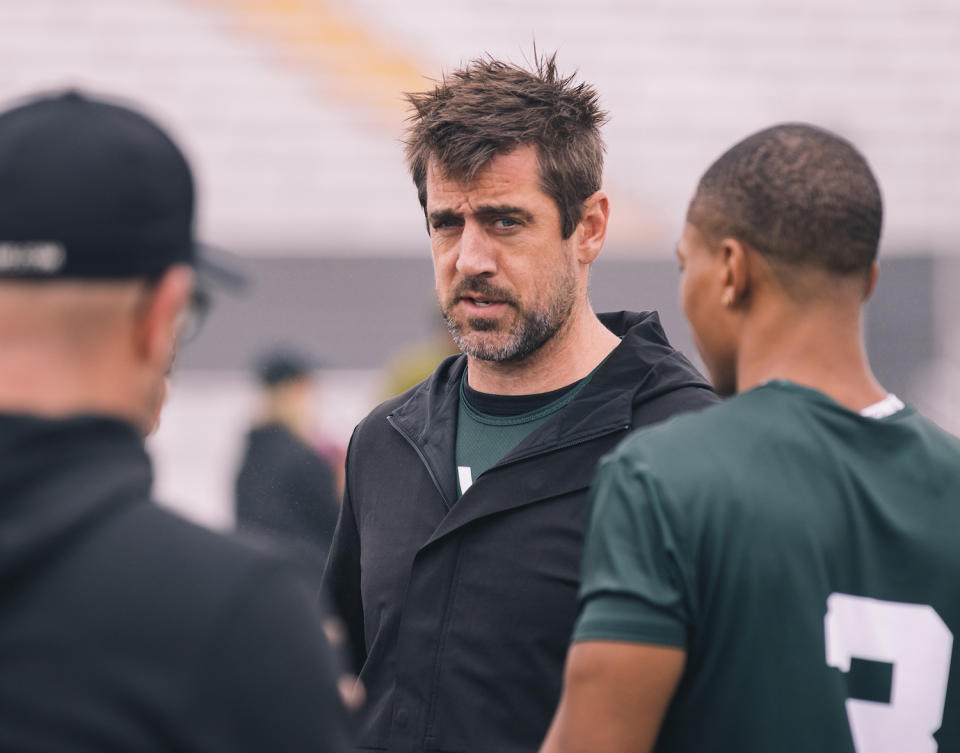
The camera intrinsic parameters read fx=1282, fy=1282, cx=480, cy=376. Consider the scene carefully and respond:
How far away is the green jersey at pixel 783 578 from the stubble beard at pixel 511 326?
0.75 m

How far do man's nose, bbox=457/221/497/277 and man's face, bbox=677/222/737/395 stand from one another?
0.67 m

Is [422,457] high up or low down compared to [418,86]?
down

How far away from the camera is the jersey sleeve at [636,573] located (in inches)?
60.2

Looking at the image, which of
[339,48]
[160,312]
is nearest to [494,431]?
[160,312]

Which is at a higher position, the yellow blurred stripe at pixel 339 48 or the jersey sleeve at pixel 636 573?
the yellow blurred stripe at pixel 339 48

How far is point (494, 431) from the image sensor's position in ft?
7.80

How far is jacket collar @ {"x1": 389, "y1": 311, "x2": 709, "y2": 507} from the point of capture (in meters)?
2.20

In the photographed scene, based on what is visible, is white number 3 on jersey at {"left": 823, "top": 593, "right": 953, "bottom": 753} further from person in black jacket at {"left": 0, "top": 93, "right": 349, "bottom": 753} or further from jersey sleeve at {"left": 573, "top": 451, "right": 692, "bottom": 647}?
person in black jacket at {"left": 0, "top": 93, "right": 349, "bottom": 753}

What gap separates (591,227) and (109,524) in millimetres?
1567

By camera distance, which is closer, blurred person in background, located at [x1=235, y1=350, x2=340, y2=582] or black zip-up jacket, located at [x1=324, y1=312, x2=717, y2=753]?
black zip-up jacket, located at [x1=324, y1=312, x2=717, y2=753]

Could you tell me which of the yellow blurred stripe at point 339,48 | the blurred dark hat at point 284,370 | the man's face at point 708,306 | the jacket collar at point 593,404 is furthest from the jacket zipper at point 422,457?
the yellow blurred stripe at point 339,48

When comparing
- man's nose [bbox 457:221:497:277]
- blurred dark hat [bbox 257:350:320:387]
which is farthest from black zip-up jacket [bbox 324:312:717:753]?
blurred dark hat [bbox 257:350:320:387]

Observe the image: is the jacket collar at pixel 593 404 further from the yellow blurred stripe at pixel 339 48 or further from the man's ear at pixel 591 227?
the yellow blurred stripe at pixel 339 48

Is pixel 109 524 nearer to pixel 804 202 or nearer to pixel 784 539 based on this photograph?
pixel 784 539
